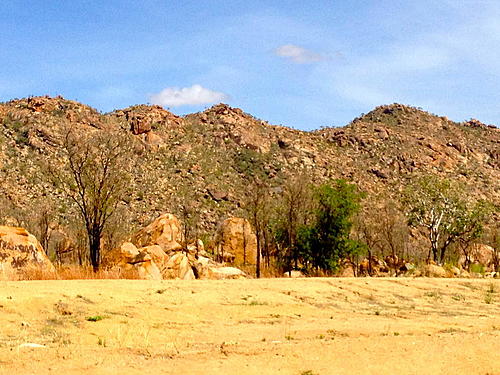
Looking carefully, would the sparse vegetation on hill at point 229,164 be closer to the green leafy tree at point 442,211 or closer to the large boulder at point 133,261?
the green leafy tree at point 442,211

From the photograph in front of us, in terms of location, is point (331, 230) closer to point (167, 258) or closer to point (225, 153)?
point (167, 258)

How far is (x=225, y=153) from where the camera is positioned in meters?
87.8

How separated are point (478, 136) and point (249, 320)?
111 metres

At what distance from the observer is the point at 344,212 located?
1467 inches

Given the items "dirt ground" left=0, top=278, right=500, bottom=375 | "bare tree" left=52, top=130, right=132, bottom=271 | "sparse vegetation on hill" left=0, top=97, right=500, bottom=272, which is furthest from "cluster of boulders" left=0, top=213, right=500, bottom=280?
"dirt ground" left=0, top=278, right=500, bottom=375

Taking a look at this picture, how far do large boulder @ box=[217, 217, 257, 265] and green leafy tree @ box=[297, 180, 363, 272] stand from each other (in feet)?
39.4

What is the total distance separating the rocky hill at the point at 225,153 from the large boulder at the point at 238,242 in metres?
9.50

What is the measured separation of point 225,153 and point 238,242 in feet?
123

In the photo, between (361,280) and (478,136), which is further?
(478,136)

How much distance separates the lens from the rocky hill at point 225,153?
6825 cm

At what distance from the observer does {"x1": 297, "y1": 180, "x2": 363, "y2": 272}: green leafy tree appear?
37.2 meters

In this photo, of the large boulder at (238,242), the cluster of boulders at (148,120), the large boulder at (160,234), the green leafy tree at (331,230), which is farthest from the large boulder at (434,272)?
the cluster of boulders at (148,120)

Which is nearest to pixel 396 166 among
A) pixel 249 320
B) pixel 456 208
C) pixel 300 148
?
pixel 300 148

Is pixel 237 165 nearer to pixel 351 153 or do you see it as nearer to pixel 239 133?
pixel 239 133
